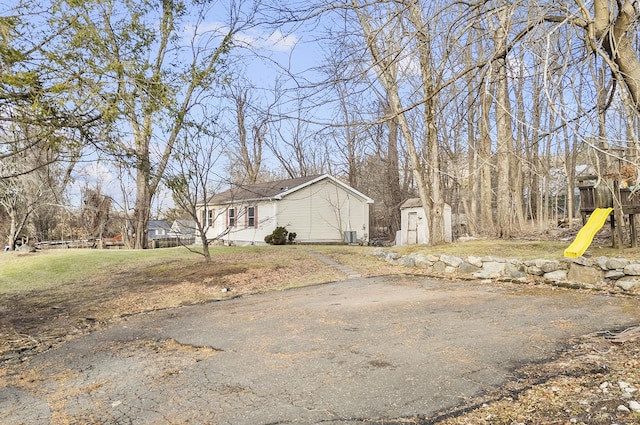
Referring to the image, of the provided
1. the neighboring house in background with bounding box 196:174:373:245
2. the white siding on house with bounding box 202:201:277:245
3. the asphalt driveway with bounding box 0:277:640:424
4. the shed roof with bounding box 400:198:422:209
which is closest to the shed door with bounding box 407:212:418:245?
the shed roof with bounding box 400:198:422:209

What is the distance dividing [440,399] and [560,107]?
7.75ft

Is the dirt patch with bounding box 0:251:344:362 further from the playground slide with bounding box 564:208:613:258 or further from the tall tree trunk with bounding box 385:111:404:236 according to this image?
the tall tree trunk with bounding box 385:111:404:236

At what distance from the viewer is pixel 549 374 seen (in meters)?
3.60

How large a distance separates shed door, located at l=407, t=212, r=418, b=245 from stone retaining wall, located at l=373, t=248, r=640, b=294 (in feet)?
22.8

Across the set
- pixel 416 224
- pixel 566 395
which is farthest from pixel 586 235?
pixel 416 224

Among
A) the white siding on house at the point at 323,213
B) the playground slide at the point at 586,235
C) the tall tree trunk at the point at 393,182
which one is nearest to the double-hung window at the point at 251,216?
the white siding on house at the point at 323,213

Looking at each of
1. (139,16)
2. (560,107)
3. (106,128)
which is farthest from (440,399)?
(139,16)

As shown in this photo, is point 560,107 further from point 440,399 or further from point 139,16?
point 139,16

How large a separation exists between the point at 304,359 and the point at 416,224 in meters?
14.4

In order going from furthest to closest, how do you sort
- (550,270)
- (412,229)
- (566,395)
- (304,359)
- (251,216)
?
(251,216) < (412,229) < (550,270) < (304,359) < (566,395)

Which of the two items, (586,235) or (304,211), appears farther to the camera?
(304,211)

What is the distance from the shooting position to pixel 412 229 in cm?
1833

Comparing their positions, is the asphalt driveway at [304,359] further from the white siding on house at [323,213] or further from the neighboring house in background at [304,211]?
the white siding on house at [323,213]

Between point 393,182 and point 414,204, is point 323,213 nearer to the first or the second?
point 393,182
